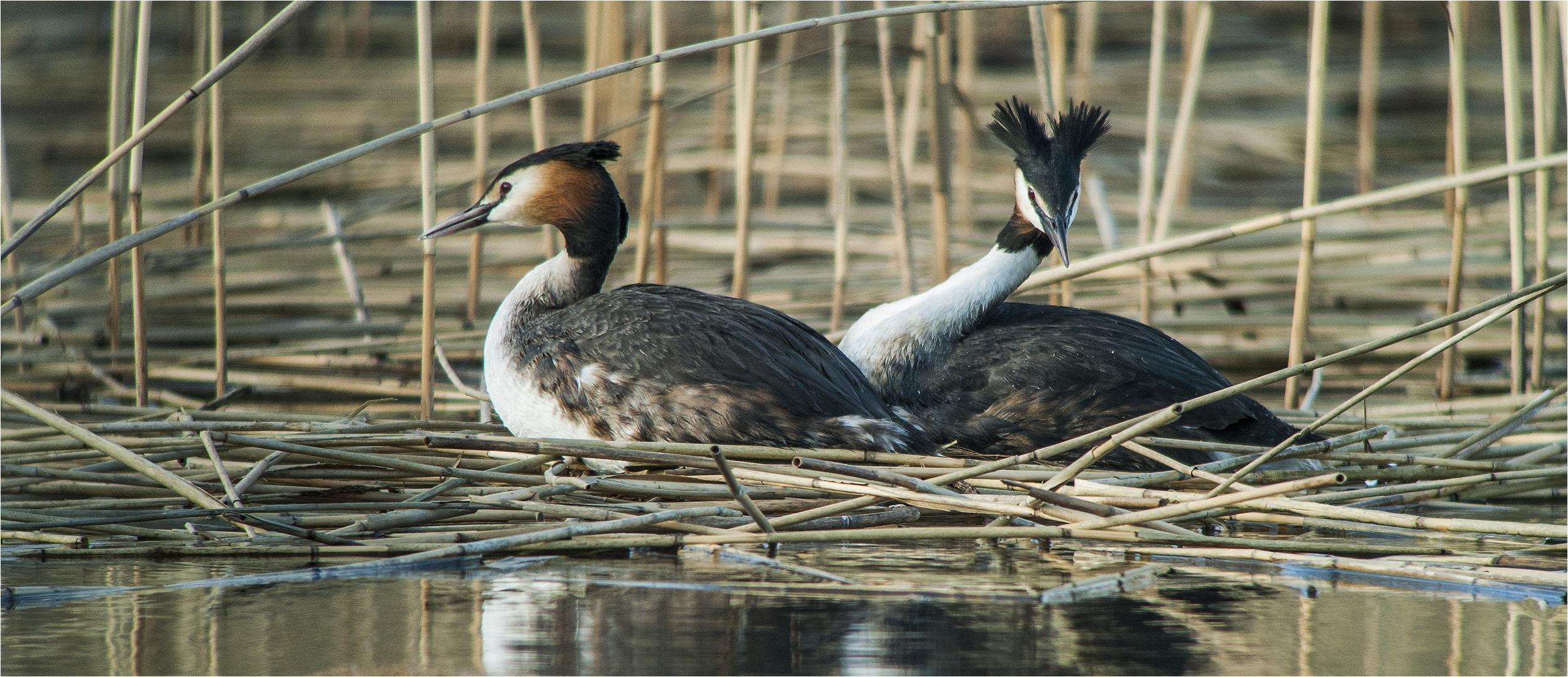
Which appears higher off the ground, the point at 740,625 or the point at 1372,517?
the point at 1372,517

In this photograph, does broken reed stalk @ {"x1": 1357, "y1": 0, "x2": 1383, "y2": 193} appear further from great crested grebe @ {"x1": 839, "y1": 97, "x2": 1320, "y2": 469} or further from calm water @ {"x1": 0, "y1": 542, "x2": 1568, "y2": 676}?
calm water @ {"x1": 0, "y1": 542, "x2": 1568, "y2": 676}

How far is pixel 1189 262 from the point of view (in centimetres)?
666

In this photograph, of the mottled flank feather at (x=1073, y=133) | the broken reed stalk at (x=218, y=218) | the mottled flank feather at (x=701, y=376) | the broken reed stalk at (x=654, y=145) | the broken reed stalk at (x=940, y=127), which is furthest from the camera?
the broken reed stalk at (x=940, y=127)

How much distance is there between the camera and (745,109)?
5520mm

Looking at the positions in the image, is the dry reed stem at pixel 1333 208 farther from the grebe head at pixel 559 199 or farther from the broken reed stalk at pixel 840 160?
the grebe head at pixel 559 199

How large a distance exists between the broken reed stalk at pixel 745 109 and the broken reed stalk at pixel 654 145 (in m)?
0.30

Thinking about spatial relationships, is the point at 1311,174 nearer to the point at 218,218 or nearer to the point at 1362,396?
the point at 1362,396

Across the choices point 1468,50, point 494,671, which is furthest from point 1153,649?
point 1468,50

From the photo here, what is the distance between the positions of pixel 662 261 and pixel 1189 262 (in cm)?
245

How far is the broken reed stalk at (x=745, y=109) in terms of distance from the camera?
541cm

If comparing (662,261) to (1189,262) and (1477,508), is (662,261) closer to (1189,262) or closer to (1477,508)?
(1189,262)

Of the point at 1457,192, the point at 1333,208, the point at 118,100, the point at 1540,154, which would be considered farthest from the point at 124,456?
the point at 1540,154

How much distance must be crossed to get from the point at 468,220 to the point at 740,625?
2582mm

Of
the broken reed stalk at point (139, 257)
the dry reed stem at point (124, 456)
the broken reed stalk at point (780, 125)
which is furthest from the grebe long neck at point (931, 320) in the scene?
the broken reed stalk at point (139, 257)
